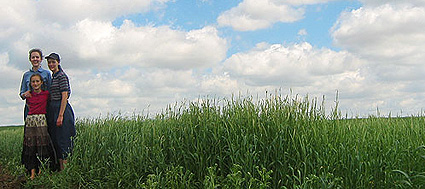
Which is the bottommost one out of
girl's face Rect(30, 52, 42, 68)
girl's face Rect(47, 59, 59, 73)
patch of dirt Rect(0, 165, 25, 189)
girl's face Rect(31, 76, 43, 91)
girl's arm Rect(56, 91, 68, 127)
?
patch of dirt Rect(0, 165, 25, 189)

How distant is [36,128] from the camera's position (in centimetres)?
739

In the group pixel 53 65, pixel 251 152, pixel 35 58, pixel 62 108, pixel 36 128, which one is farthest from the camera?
pixel 35 58

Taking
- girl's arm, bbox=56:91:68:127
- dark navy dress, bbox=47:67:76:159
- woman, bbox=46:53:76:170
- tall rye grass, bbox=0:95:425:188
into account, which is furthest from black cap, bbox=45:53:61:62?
tall rye grass, bbox=0:95:425:188

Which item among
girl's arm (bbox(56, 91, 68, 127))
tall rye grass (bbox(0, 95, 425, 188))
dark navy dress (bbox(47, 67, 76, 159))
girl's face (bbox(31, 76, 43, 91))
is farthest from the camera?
girl's face (bbox(31, 76, 43, 91))

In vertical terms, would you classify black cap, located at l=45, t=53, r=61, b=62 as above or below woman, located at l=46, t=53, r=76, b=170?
above

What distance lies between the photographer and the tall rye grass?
15.6 feet

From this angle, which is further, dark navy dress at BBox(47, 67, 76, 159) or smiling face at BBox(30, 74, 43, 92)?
smiling face at BBox(30, 74, 43, 92)

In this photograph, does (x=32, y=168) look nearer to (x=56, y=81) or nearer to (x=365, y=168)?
(x=56, y=81)

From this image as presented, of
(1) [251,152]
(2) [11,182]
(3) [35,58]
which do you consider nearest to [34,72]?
(3) [35,58]

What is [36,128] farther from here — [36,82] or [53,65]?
[53,65]

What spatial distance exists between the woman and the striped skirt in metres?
0.18

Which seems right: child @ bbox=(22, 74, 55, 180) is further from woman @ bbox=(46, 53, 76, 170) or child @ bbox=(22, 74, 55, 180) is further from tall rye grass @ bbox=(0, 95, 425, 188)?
tall rye grass @ bbox=(0, 95, 425, 188)

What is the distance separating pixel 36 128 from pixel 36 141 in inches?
10.6

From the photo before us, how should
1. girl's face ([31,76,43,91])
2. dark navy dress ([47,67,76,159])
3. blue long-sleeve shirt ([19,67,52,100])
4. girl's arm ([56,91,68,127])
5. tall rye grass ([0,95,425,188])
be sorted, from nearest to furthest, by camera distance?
tall rye grass ([0,95,425,188])
girl's arm ([56,91,68,127])
dark navy dress ([47,67,76,159])
girl's face ([31,76,43,91])
blue long-sleeve shirt ([19,67,52,100])
